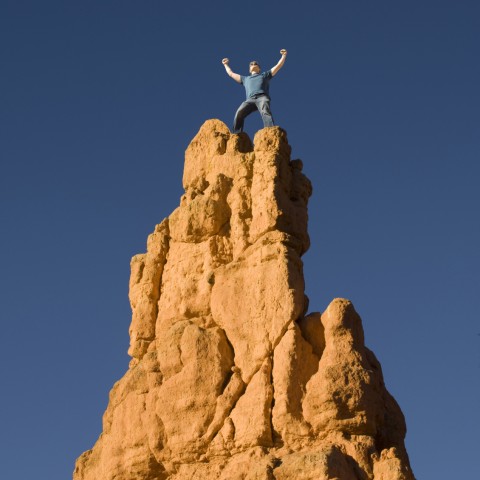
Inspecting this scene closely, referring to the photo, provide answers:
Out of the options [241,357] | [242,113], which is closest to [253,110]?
[242,113]

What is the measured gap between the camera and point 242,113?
28.7 metres

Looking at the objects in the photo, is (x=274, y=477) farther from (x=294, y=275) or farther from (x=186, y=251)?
(x=186, y=251)

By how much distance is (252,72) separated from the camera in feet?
95.2

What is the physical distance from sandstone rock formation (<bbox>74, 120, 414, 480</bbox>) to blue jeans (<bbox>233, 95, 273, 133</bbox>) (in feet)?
1.94

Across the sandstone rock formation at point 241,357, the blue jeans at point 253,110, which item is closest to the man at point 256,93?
the blue jeans at point 253,110

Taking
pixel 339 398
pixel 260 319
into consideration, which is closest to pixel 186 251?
pixel 260 319

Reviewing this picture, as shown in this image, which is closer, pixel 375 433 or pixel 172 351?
pixel 375 433

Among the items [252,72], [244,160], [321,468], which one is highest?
[252,72]

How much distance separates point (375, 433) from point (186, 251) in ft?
21.1

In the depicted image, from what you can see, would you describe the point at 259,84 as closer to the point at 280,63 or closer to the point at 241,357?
the point at 280,63

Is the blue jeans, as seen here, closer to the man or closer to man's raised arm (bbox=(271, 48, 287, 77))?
the man

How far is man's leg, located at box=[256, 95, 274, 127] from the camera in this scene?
27969mm

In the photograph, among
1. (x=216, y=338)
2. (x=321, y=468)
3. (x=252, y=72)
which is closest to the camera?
(x=321, y=468)

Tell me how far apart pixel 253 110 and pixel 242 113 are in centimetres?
32
